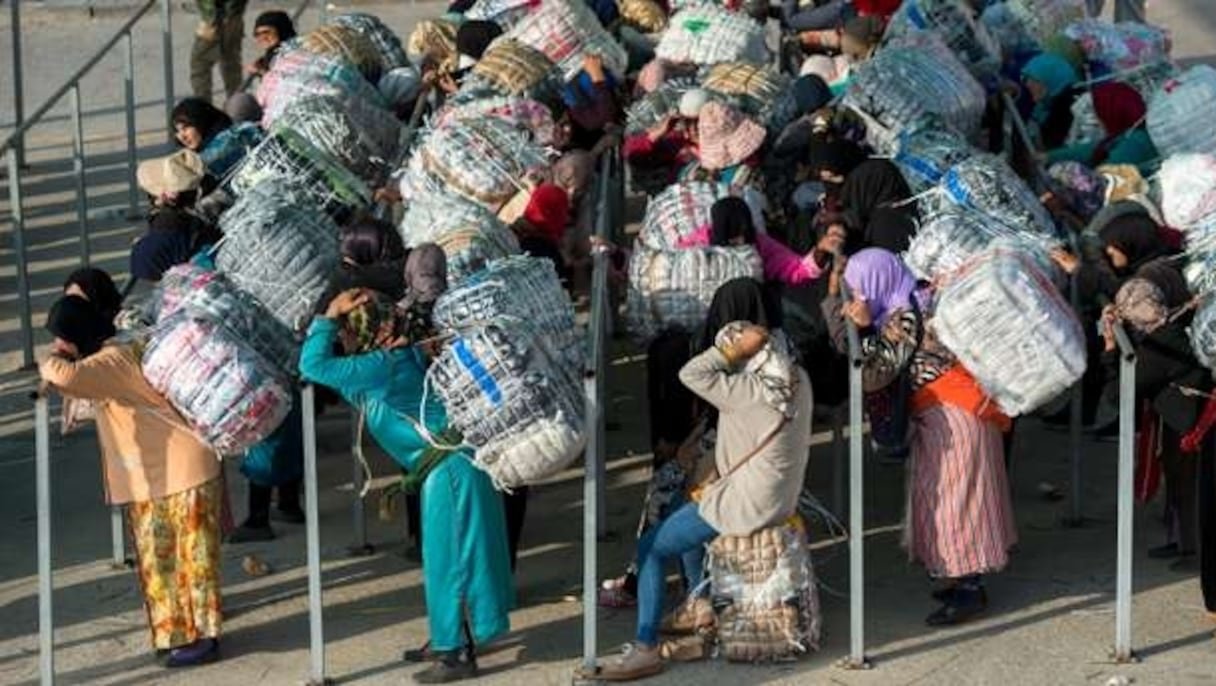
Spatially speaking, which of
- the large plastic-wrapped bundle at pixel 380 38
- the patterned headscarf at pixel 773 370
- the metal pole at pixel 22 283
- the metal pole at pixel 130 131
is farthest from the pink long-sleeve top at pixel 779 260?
the metal pole at pixel 130 131

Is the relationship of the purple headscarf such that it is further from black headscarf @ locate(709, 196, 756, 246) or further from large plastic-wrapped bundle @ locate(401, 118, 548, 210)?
large plastic-wrapped bundle @ locate(401, 118, 548, 210)

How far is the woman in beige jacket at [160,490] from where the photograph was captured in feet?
35.8

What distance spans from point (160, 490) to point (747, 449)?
225 centimetres

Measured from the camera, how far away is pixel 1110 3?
72.4ft

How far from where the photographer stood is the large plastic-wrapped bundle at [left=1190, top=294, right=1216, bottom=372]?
36.4 feet

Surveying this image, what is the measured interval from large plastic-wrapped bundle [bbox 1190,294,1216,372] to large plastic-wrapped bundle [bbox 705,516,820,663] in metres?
1.69

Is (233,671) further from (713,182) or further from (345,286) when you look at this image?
(713,182)

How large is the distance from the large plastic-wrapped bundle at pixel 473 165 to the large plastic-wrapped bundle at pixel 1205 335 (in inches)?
132

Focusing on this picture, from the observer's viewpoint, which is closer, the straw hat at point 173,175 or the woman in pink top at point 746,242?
the woman in pink top at point 746,242

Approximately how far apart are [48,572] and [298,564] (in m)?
1.68

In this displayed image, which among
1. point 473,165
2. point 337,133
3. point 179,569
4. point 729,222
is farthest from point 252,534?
point 729,222

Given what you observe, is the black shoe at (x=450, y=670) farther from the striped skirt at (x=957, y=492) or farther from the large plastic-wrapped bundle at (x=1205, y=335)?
the large plastic-wrapped bundle at (x=1205, y=335)

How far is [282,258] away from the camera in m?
12.1

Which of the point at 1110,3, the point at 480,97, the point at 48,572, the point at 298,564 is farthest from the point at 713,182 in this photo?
the point at 1110,3
